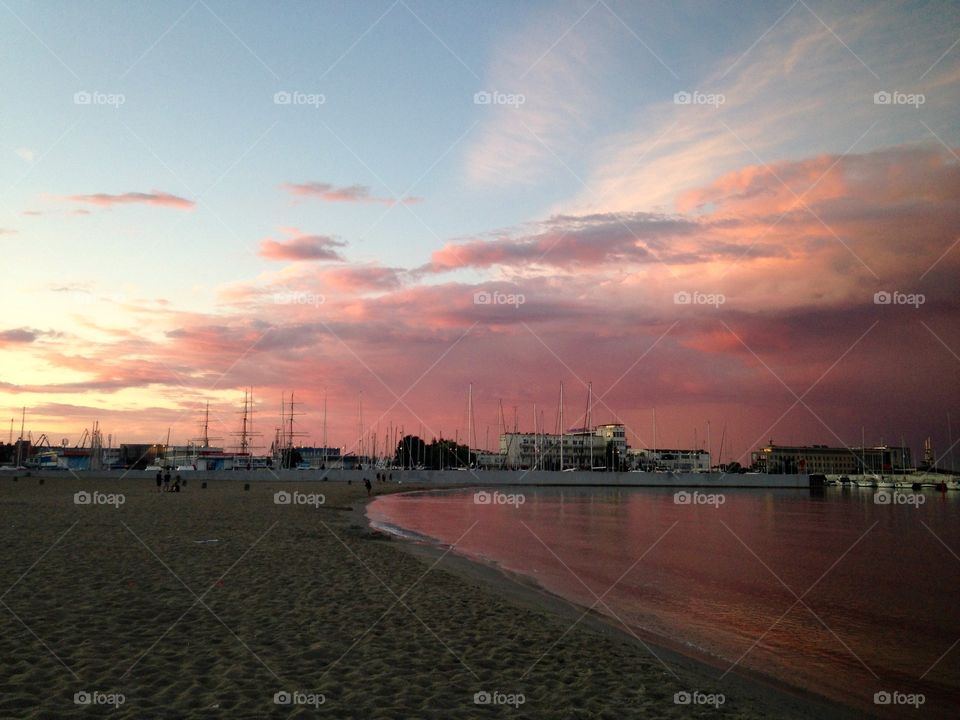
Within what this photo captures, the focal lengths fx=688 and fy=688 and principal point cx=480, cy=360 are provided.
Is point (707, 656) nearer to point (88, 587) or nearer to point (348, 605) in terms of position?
point (348, 605)

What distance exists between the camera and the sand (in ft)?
29.5

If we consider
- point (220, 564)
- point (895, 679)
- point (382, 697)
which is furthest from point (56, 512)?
point (895, 679)

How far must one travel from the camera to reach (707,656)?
48.3 ft

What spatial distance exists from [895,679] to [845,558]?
79.2 feet

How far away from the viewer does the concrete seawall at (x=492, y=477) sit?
12125 centimetres
